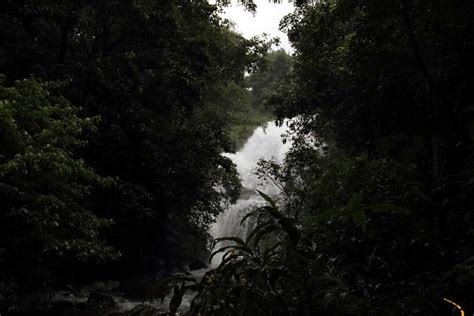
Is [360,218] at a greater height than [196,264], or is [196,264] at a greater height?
[196,264]

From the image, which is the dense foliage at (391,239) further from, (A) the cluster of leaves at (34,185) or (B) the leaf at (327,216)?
(A) the cluster of leaves at (34,185)

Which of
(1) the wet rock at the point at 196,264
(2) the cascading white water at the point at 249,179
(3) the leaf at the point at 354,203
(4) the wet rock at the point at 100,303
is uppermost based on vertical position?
(2) the cascading white water at the point at 249,179

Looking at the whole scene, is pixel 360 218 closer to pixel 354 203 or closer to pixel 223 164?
pixel 354 203

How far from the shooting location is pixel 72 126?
6.89 meters

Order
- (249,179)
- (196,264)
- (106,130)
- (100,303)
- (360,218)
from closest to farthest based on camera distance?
(360,218) → (100,303) → (106,130) → (196,264) → (249,179)

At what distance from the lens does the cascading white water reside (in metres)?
21.7

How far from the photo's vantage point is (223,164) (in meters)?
13.0

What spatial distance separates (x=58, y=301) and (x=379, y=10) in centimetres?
1042

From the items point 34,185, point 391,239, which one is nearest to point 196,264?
point 34,185

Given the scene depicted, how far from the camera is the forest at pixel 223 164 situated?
65.4 inches

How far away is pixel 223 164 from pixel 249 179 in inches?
586

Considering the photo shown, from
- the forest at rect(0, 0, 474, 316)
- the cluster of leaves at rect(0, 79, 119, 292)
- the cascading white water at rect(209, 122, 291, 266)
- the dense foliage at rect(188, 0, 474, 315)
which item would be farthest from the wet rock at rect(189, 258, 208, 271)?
the dense foliage at rect(188, 0, 474, 315)

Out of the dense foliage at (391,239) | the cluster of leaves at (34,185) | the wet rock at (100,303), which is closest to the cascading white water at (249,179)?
the wet rock at (100,303)

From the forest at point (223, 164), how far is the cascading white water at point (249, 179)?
3.35 metres
